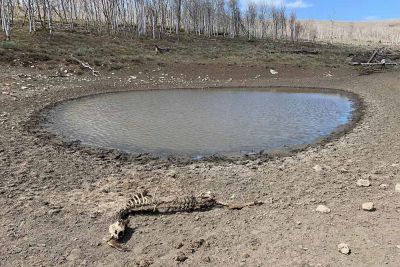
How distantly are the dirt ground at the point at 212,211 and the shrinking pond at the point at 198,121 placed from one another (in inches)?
46.8

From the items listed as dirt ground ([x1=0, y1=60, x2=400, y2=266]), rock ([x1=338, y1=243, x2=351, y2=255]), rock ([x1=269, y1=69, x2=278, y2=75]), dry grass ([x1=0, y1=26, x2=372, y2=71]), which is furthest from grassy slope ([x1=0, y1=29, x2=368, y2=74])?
rock ([x1=338, y1=243, x2=351, y2=255])

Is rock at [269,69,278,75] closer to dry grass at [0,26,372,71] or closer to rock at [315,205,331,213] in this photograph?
dry grass at [0,26,372,71]

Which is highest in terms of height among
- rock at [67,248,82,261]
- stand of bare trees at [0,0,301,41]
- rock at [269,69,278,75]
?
stand of bare trees at [0,0,301,41]

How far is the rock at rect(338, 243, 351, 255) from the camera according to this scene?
519 centimetres

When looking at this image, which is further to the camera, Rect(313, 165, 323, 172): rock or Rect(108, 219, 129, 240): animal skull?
Rect(313, 165, 323, 172): rock

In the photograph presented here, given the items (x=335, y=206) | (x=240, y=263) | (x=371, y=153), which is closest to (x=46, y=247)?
(x=240, y=263)

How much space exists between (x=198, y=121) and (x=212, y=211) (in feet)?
24.6

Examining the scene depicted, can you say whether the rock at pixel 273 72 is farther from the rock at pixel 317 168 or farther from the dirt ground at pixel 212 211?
the rock at pixel 317 168

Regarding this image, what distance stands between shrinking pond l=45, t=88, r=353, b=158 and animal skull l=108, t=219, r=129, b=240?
13.5ft

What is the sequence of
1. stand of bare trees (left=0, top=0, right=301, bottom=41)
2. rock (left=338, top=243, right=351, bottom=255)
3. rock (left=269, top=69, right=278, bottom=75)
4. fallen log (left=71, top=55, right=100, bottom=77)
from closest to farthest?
rock (left=338, top=243, right=351, bottom=255) < fallen log (left=71, top=55, right=100, bottom=77) < rock (left=269, top=69, right=278, bottom=75) < stand of bare trees (left=0, top=0, right=301, bottom=41)

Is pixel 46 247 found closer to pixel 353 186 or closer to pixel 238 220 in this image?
pixel 238 220

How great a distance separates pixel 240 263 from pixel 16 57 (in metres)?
24.3

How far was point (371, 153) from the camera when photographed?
9.41 metres

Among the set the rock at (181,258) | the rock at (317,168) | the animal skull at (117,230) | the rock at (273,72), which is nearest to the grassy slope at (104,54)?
the rock at (273,72)
